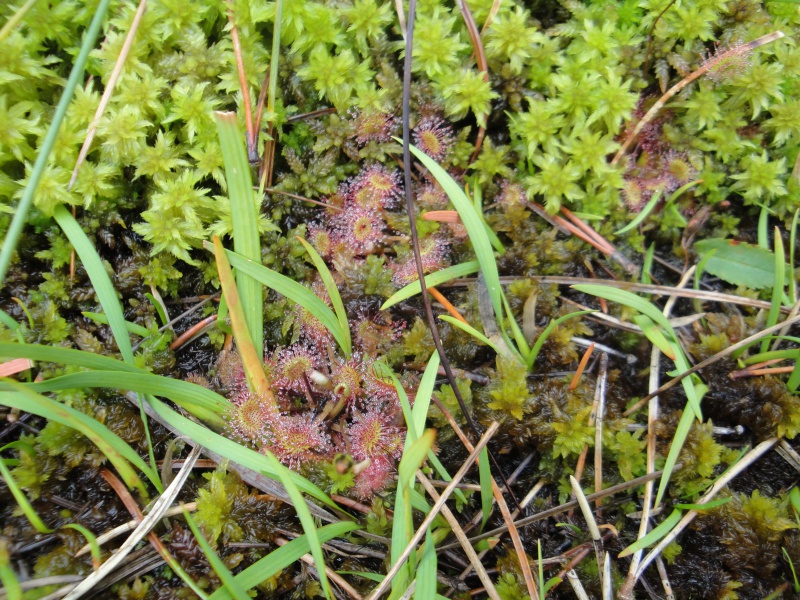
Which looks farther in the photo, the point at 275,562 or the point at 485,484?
the point at 485,484

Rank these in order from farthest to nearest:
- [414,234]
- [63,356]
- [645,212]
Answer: [645,212] < [414,234] < [63,356]

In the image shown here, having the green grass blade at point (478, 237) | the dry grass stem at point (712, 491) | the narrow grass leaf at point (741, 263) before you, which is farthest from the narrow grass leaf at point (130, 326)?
the narrow grass leaf at point (741, 263)

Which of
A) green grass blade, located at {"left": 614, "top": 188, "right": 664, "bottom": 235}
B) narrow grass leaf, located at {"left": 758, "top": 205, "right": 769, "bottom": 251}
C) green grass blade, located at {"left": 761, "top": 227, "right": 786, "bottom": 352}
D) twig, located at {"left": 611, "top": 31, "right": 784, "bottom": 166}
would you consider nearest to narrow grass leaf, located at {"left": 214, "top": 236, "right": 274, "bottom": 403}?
green grass blade, located at {"left": 614, "top": 188, "right": 664, "bottom": 235}

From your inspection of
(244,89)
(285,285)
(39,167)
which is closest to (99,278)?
(39,167)

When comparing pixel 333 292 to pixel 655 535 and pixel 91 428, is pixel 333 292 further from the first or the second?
pixel 655 535

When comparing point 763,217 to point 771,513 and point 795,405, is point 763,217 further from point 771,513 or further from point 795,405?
point 771,513

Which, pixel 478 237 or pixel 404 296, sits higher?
pixel 478 237

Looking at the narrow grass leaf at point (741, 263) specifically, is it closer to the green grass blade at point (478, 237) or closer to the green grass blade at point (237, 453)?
the green grass blade at point (478, 237)
